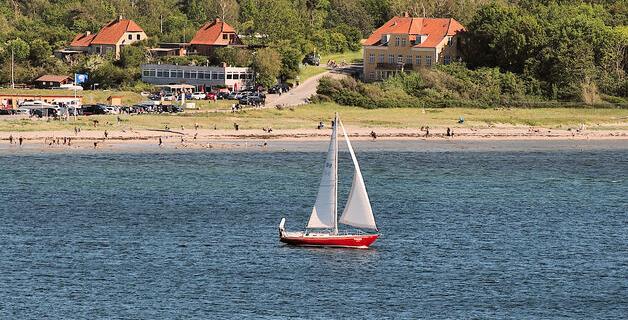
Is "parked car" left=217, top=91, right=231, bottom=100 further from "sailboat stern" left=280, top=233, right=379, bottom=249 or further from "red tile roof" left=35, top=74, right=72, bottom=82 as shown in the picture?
"sailboat stern" left=280, top=233, right=379, bottom=249

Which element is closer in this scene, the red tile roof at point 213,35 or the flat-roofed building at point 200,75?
the flat-roofed building at point 200,75

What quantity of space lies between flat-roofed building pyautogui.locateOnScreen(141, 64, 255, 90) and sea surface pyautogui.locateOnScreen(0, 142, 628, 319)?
42.0 meters

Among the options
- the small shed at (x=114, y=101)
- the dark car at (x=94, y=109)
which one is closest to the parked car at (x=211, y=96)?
the small shed at (x=114, y=101)

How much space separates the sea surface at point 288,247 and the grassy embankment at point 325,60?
4614cm

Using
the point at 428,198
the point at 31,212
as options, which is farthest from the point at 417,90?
the point at 31,212

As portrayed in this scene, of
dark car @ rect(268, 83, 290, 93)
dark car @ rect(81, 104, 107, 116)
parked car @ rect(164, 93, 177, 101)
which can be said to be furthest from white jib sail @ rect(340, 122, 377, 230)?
dark car @ rect(268, 83, 290, 93)

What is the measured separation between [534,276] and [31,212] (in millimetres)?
33596

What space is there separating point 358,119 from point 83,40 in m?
53.9

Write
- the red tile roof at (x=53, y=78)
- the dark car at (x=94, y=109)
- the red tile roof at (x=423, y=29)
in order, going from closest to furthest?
1. the dark car at (x=94, y=109)
2. the red tile roof at (x=53, y=78)
3. the red tile roof at (x=423, y=29)

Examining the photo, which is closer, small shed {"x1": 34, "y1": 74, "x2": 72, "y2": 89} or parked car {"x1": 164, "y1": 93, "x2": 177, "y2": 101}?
parked car {"x1": 164, "y1": 93, "x2": 177, "y2": 101}

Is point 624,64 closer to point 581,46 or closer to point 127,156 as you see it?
point 581,46

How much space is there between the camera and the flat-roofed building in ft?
517

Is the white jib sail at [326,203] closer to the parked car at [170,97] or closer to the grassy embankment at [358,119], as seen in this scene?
the grassy embankment at [358,119]

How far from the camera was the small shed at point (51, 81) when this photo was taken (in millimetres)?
157625
